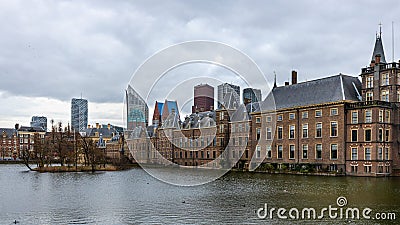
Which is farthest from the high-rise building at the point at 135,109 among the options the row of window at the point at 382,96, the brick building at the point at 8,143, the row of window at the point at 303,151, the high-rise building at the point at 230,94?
the brick building at the point at 8,143

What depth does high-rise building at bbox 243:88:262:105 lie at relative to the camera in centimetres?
9075

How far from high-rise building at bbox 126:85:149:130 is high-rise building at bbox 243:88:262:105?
2189cm

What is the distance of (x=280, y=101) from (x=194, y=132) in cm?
3079

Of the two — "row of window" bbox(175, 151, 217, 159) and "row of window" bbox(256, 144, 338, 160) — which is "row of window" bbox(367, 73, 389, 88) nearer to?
"row of window" bbox(256, 144, 338, 160)

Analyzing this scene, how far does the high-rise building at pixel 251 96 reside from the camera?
3573 inches

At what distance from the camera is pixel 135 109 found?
92.8m

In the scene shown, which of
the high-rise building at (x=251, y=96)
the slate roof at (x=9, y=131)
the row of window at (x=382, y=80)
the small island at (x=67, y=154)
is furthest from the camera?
the slate roof at (x=9, y=131)

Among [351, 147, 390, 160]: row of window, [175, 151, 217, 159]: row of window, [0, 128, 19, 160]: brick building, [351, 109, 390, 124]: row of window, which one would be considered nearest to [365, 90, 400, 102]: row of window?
[351, 109, 390, 124]: row of window

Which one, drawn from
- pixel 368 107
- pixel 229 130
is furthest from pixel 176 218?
pixel 229 130

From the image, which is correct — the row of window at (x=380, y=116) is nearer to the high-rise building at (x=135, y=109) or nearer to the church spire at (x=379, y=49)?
the church spire at (x=379, y=49)

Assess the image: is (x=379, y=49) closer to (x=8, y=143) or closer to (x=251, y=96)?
(x=251, y=96)

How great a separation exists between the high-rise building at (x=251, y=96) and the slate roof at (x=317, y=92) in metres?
8.29

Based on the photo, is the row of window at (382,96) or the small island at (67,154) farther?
the small island at (67,154)

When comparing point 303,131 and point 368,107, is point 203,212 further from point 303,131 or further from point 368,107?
point 303,131
